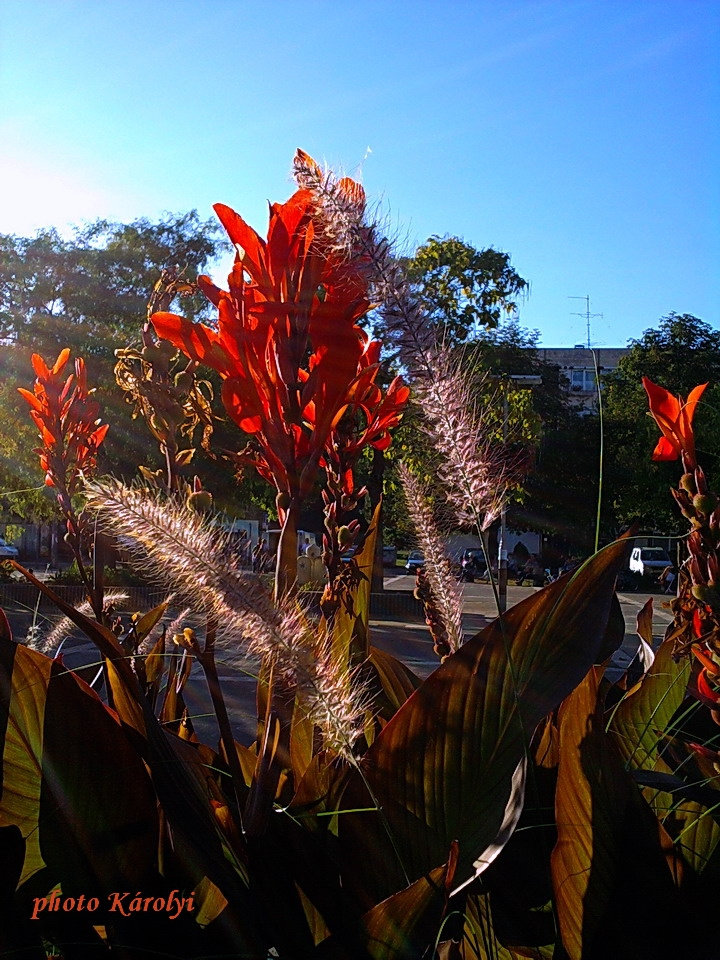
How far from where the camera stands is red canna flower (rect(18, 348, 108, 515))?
133 cm

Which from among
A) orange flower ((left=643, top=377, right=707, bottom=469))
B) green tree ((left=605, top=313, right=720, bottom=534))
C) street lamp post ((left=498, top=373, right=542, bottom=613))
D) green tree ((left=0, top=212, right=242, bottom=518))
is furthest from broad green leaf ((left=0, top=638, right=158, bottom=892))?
green tree ((left=0, top=212, right=242, bottom=518))

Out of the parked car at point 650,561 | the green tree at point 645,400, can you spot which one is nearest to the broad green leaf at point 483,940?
the green tree at point 645,400

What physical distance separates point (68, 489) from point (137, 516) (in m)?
0.64

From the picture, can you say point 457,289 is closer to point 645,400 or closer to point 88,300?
point 645,400

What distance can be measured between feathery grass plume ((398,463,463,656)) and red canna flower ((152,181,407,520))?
0.75 ft

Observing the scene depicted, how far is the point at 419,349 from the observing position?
78 cm

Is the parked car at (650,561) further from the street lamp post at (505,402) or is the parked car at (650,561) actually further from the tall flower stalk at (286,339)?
the tall flower stalk at (286,339)

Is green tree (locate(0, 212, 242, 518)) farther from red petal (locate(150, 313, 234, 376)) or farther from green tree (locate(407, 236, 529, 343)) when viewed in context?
red petal (locate(150, 313, 234, 376))

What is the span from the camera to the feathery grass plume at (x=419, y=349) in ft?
2.49

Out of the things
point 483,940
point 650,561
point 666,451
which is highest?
point 666,451

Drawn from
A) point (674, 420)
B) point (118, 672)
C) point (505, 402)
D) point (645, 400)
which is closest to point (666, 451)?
point (674, 420)

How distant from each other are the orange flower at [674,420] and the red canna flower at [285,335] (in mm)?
389

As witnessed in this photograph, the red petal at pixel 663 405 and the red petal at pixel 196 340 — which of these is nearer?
the red petal at pixel 196 340

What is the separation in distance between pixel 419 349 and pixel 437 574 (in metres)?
0.33
